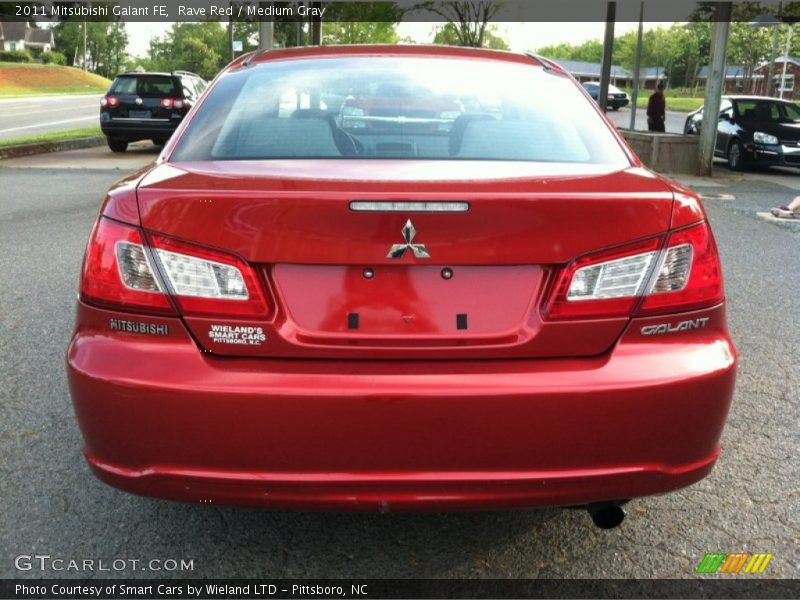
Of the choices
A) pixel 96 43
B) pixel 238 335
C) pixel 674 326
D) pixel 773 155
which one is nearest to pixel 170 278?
pixel 238 335

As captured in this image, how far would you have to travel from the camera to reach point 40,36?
122 m

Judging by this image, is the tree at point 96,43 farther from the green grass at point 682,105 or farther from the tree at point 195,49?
the green grass at point 682,105

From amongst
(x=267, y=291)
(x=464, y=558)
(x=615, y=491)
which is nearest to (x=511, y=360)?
(x=615, y=491)

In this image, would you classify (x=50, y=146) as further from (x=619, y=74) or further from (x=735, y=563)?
(x=619, y=74)

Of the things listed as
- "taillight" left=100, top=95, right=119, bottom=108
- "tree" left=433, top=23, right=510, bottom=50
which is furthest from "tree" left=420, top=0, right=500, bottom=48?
"taillight" left=100, top=95, right=119, bottom=108

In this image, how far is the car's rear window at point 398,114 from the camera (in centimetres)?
274

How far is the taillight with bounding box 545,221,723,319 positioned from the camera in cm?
222

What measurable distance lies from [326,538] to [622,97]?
197ft

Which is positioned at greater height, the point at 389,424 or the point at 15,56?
the point at 15,56

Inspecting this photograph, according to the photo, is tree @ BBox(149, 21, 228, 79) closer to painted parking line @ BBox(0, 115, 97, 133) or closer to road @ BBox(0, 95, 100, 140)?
road @ BBox(0, 95, 100, 140)

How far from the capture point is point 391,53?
3.40m

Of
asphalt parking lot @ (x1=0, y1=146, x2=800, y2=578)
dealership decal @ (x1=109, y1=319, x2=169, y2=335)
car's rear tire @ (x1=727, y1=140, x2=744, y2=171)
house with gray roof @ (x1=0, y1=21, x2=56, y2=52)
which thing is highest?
house with gray roof @ (x1=0, y1=21, x2=56, y2=52)

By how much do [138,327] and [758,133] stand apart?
1727 centimetres

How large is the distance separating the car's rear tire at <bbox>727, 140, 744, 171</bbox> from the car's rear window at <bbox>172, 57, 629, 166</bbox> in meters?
15.5
